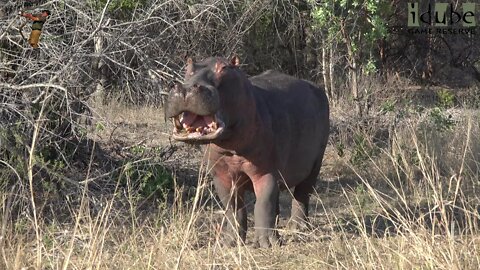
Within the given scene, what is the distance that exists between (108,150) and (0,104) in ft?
7.91

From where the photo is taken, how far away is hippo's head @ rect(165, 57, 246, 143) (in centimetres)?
584

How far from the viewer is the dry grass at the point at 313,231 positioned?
4730mm

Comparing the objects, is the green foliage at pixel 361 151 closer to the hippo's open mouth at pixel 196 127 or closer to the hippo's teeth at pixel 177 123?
the hippo's open mouth at pixel 196 127

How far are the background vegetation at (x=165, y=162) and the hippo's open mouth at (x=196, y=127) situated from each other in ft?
1.34

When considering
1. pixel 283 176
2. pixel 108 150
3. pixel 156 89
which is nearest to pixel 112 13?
pixel 108 150

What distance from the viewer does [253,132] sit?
6.48 meters

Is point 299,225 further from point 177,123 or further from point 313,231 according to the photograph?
point 177,123

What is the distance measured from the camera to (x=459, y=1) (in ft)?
62.5

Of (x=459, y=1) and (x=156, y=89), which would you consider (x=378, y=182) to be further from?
(x=459, y=1)

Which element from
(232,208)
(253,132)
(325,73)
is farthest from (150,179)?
(325,73)

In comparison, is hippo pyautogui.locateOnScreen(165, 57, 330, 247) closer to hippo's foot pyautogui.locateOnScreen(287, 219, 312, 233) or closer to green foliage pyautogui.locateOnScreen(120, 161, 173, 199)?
hippo's foot pyautogui.locateOnScreen(287, 219, 312, 233)

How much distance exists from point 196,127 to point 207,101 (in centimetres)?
22

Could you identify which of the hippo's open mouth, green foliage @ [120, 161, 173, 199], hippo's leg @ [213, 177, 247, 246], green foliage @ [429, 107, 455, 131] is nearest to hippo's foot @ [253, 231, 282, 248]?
hippo's leg @ [213, 177, 247, 246]

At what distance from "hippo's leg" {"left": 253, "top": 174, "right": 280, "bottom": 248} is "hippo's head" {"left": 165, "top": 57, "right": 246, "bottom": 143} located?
553mm
